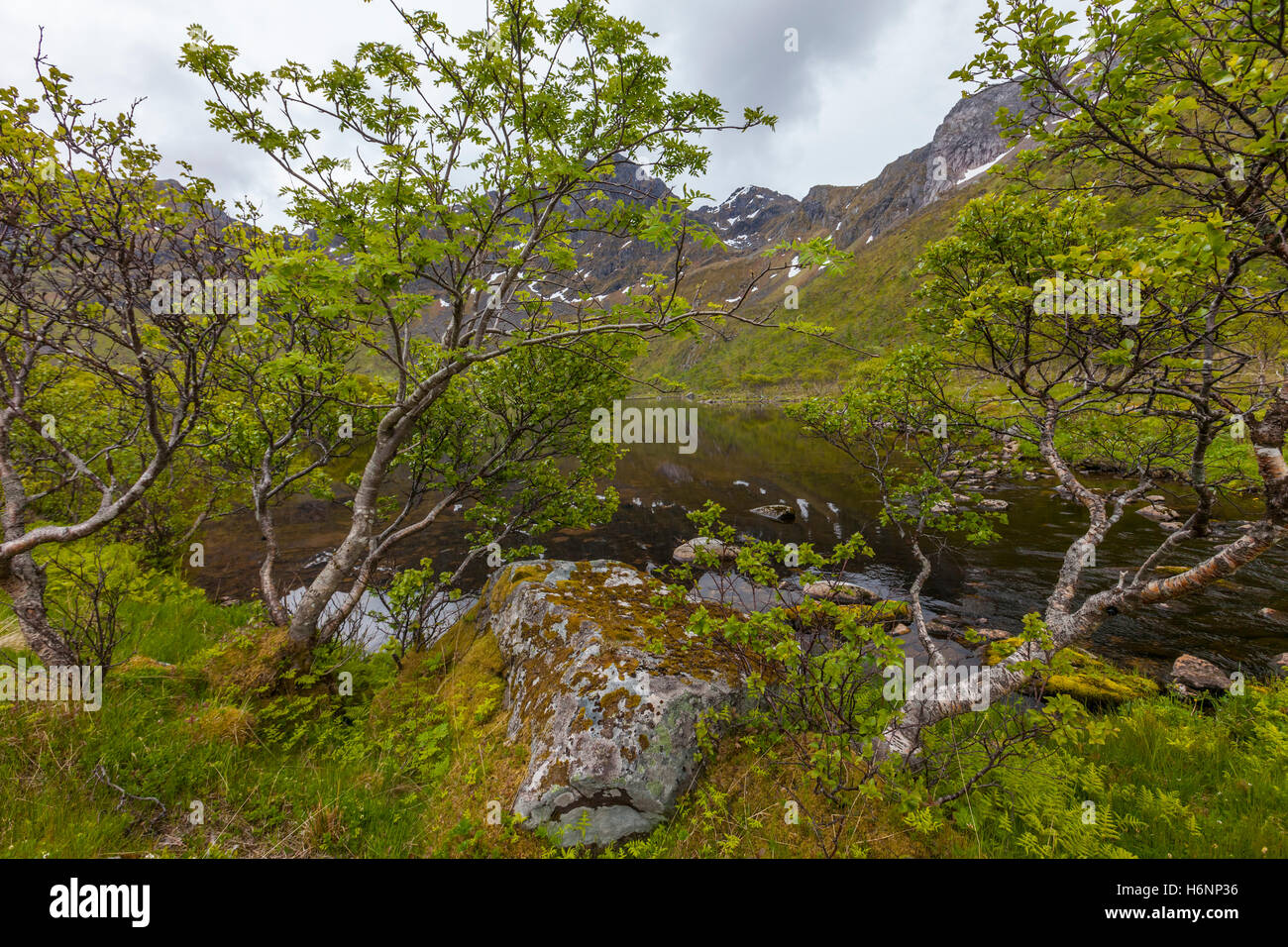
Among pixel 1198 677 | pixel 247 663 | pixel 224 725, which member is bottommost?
pixel 1198 677

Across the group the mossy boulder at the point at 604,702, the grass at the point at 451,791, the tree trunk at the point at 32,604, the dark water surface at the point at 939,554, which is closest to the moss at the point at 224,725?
the grass at the point at 451,791

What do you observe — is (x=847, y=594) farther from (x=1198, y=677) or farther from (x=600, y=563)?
(x=600, y=563)

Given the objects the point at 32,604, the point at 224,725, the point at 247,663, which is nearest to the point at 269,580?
the point at 247,663

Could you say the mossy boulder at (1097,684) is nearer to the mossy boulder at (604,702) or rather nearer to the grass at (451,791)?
the grass at (451,791)

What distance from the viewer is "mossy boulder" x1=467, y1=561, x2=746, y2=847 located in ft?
13.9

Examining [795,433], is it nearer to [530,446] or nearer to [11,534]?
[530,446]

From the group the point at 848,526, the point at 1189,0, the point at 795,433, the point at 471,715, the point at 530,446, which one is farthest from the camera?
the point at 795,433

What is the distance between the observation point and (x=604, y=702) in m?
4.81

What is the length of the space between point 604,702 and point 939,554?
481 inches

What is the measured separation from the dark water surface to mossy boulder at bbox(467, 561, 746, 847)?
5385mm

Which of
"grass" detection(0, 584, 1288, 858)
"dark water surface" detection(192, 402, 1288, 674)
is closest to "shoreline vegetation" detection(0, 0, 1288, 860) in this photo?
"grass" detection(0, 584, 1288, 858)

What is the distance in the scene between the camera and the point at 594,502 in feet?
31.8
